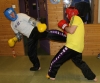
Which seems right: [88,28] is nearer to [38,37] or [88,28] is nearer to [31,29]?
[38,37]

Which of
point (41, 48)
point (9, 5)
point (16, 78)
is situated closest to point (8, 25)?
point (9, 5)

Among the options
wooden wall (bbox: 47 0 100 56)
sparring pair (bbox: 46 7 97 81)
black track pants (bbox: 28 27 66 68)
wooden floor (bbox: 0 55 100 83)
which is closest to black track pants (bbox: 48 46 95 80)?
sparring pair (bbox: 46 7 97 81)

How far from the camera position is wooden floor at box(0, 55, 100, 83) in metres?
3.20

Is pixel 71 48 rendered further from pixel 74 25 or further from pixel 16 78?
pixel 16 78

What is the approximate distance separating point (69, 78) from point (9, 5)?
2.57 meters

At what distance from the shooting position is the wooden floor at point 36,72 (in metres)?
3.20

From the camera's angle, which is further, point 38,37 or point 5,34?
point 5,34

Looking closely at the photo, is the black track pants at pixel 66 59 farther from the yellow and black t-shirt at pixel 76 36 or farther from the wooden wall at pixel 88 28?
the wooden wall at pixel 88 28

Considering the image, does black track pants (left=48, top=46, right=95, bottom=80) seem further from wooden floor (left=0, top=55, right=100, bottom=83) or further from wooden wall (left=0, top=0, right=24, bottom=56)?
wooden wall (left=0, top=0, right=24, bottom=56)

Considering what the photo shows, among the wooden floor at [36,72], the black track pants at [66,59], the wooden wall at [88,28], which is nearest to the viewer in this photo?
the black track pants at [66,59]

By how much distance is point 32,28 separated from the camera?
3.41 meters

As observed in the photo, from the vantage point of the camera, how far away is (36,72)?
11.7 ft

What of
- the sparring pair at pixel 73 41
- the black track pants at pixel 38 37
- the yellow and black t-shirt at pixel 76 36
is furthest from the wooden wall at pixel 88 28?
the yellow and black t-shirt at pixel 76 36

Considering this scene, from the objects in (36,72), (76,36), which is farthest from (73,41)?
(36,72)
